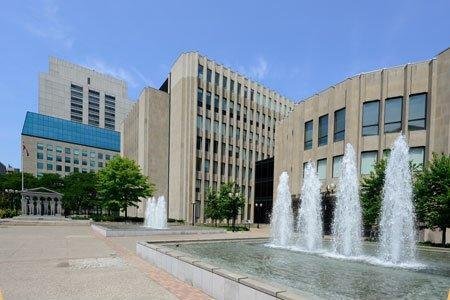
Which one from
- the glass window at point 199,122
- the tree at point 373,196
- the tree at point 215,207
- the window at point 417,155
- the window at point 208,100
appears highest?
the window at point 208,100

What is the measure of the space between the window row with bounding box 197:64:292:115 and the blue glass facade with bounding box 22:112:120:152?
80.9m

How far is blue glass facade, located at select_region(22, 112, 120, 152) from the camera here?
109 m

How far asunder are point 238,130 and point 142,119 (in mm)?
16210

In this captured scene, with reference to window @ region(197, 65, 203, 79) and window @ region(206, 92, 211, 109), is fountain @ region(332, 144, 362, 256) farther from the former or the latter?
window @ region(197, 65, 203, 79)

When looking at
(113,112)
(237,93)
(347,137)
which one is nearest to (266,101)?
(237,93)

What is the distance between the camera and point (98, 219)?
40.6 m

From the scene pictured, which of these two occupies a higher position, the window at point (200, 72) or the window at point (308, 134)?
the window at point (200, 72)

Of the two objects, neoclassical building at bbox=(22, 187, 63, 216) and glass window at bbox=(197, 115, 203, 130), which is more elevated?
glass window at bbox=(197, 115, 203, 130)

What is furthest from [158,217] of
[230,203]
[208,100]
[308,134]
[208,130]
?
[208,100]

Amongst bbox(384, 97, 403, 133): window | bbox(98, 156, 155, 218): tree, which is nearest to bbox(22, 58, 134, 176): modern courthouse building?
bbox(98, 156, 155, 218): tree

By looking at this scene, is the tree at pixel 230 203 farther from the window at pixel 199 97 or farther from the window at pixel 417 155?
the window at pixel 199 97

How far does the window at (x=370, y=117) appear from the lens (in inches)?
1053

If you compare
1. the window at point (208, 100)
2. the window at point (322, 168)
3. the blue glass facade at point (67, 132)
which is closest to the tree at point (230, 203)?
the window at point (322, 168)

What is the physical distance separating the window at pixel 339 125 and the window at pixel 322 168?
2456 millimetres
